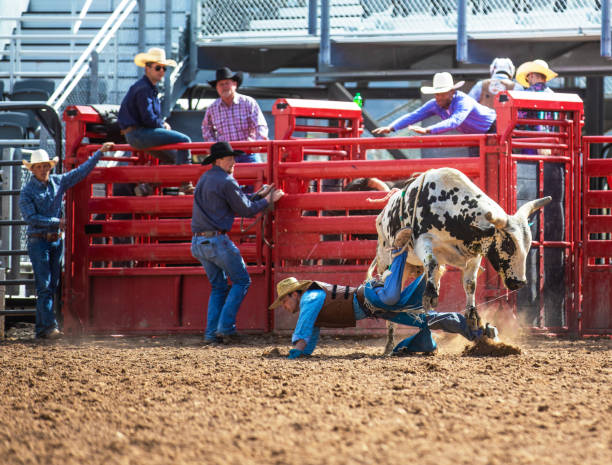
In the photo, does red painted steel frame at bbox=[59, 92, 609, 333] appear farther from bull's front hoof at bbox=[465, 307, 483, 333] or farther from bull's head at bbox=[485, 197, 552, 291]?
bull's head at bbox=[485, 197, 552, 291]

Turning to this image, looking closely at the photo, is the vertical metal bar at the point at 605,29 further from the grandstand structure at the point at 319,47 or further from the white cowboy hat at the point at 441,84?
the white cowboy hat at the point at 441,84

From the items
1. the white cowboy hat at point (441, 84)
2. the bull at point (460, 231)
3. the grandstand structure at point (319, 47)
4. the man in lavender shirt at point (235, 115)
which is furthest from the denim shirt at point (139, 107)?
the grandstand structure at point (319, 47)

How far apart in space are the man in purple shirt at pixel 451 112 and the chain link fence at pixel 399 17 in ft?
12.6

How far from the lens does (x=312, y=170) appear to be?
9.38 m

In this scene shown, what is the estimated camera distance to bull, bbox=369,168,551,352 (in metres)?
7.14

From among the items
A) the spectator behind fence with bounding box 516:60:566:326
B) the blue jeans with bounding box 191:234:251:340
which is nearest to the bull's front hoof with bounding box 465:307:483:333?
the spectator behind fence with bounding box 516:60:566:326

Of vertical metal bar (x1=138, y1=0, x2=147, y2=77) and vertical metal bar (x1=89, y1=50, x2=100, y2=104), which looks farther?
vertical metal bar (x1=138, y1=0, x2=147, y2=77)

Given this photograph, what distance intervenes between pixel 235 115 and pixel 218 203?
67.1 inches

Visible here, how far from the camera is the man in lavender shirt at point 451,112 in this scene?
940cm

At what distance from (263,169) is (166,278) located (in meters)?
1.44

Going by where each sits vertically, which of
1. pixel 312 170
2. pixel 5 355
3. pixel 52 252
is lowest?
pixel 5 355

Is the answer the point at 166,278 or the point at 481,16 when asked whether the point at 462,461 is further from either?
the point at 481,16

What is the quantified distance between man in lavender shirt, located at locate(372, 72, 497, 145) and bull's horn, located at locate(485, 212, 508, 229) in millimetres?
2328

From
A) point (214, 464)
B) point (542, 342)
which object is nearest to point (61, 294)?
point (542, 342)
